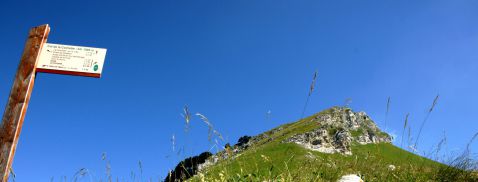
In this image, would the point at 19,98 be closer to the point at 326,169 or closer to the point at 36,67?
the point at 36,67

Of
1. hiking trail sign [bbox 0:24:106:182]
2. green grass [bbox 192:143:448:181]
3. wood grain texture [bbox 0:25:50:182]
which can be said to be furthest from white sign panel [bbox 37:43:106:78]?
green grass [bbox 192:143:448:181]

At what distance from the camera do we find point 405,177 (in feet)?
17.4

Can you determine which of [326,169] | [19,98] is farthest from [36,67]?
[326,169]

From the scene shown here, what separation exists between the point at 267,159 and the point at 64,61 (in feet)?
10.9

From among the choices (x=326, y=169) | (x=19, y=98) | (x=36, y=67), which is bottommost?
(x=326, y=169)

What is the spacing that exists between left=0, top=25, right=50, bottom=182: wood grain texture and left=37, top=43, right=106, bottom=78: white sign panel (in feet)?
0.51

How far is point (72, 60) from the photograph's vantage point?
19.0ft

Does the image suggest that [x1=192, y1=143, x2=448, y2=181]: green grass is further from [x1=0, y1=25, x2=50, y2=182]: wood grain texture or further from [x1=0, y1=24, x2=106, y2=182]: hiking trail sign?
[x1=0, y1=25, x2=50, y2=182]: wood grain texture

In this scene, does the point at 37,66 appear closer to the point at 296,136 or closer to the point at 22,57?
the point at 22,57

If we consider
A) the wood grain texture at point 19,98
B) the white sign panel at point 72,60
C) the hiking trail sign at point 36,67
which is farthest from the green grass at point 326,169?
the wood grain texture at point 19,98

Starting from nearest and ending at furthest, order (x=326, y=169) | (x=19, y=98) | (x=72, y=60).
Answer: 1. (x=326, y=169)
2. (x=19, y=98)
3. (x=72, y=60)

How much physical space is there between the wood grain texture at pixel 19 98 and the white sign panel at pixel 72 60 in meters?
0.16

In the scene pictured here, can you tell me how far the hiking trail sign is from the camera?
5465 millimetres

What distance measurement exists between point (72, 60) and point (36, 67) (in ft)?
1.90
